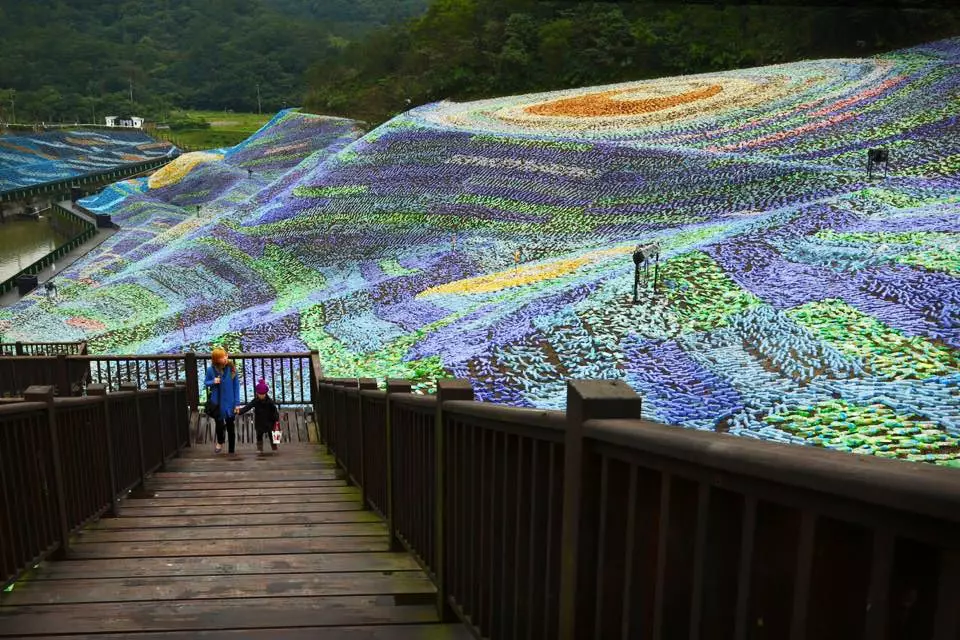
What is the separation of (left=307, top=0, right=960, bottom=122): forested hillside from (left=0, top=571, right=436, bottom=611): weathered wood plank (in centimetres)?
3466

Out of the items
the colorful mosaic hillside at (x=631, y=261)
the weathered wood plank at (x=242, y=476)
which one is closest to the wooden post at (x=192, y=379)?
the weathered wood plank at (x=242, y=476)

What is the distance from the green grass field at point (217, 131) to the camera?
87250 mm

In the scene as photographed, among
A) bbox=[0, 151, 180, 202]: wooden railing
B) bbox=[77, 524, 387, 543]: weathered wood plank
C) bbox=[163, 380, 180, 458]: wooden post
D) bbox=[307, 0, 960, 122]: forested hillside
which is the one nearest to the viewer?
bbox=[77, 524, 387, 543]: weathered wood plank

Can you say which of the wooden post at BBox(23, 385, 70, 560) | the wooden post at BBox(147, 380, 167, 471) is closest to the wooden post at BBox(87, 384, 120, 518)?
the wooden post at BBox(23, 385, 70, 560)

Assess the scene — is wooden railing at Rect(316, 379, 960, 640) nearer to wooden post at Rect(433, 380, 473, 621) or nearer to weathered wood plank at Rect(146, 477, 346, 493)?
wooden post at Rect(433, 380, 473, 621)

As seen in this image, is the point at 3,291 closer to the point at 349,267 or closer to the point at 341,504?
the point at 349,267

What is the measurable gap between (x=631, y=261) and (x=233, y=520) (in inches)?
503

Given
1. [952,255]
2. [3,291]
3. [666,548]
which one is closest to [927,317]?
[952,255]

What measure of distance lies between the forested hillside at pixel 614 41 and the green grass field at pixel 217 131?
45.5 metres

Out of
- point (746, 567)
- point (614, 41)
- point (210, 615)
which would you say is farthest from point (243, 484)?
point (614, 41)

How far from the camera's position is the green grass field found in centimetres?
8725

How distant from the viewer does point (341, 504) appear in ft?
18.5

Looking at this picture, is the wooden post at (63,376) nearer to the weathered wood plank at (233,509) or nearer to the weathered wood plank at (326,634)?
the weathered wood plank at (233,509)

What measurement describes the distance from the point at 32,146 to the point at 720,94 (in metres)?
62.5
